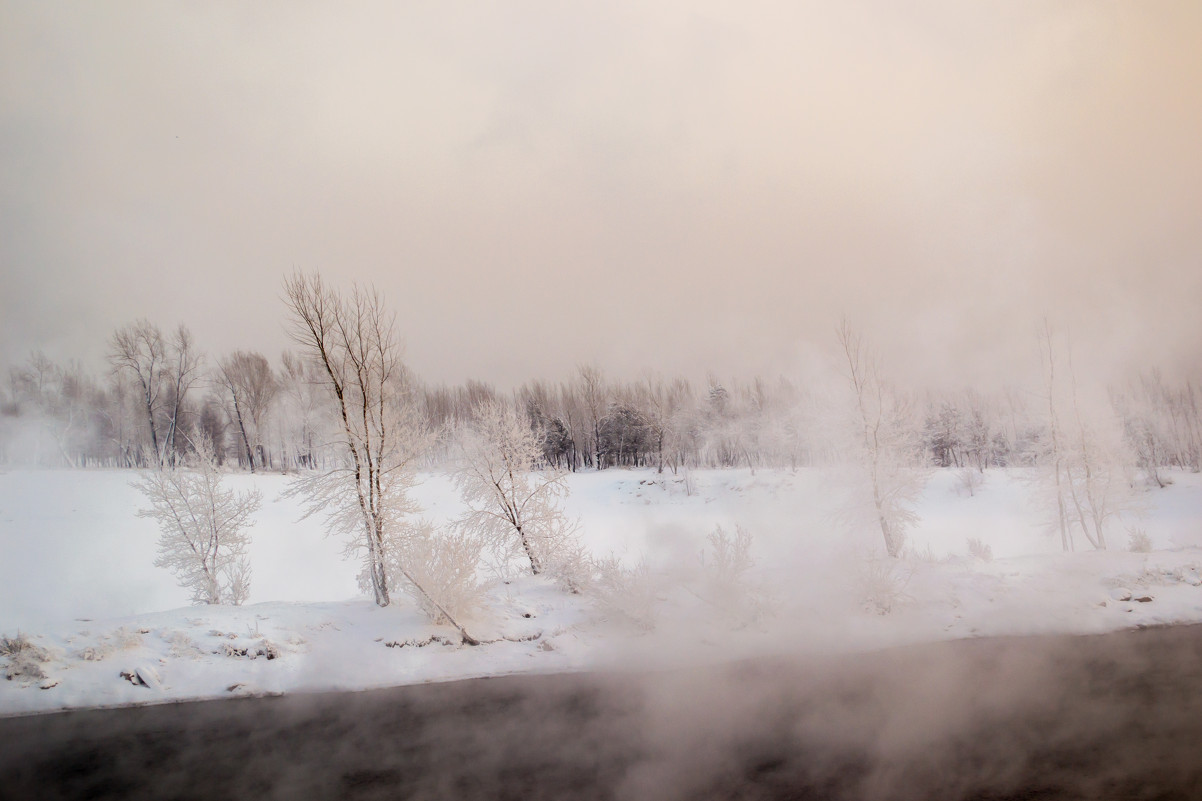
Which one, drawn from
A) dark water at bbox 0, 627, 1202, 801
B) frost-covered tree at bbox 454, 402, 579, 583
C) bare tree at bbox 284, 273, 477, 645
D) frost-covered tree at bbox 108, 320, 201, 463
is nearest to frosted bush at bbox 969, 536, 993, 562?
dark water at bbox 0, 627, 1202, 801

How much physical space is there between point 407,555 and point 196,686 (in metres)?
3.78

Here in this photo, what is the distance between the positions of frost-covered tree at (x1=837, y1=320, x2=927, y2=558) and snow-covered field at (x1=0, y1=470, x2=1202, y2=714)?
1.26 metres

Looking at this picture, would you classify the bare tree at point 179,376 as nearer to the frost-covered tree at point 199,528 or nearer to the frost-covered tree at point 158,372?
the frost-covered tree at point 158,372

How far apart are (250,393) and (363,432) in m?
22.6

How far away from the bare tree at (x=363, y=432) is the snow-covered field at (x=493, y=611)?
5.53ft

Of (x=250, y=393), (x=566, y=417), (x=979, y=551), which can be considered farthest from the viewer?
(x=566, y=417)

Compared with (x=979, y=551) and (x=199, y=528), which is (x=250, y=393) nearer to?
(x=199, y=528)

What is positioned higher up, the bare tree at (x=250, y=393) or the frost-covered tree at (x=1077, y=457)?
the bare tree at (x=250, y=393)

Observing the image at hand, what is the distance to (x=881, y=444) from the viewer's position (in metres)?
15.7

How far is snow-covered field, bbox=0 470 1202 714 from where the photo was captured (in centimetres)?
931

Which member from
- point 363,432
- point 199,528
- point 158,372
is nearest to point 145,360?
point 158,372

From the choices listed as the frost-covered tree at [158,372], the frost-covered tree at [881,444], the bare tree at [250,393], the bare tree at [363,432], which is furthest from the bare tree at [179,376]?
the frost-covered tree at [881,444]

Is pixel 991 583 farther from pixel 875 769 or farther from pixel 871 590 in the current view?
pixel 875 769

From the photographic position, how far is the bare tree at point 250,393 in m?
28.9
